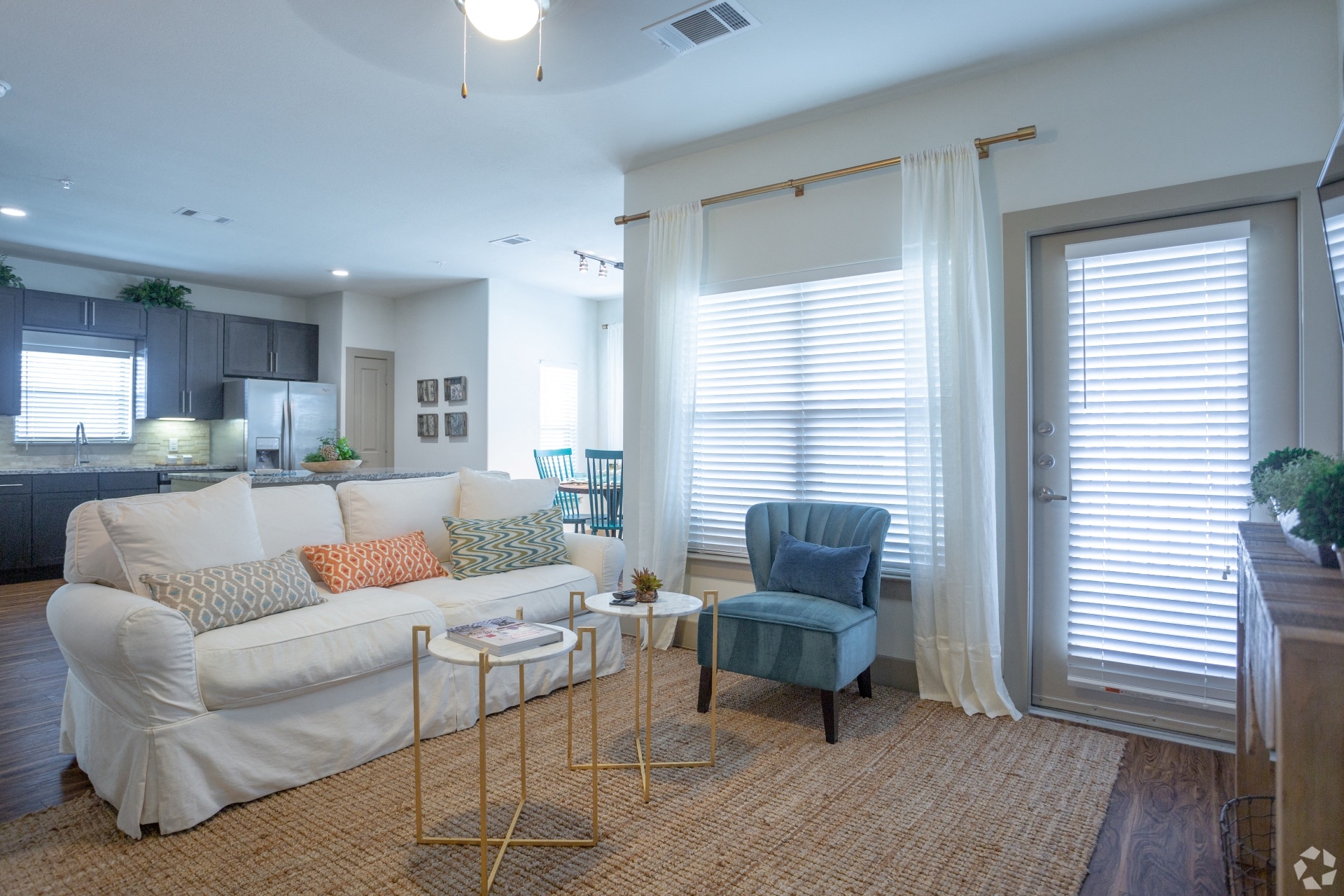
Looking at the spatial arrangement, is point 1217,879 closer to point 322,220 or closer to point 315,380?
point 322,220

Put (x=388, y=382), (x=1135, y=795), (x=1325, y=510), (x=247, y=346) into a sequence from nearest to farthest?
(x=1325, y=510), (x=1135, y=795), (x=247, y=346), (x=388, y=382)

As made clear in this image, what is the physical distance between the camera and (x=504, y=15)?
7.98 feet

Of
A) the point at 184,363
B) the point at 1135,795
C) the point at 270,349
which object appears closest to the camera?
the point at 1135,795

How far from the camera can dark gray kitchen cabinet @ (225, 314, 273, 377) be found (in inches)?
296

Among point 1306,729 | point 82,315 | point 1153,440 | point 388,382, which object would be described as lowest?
point 1306,729

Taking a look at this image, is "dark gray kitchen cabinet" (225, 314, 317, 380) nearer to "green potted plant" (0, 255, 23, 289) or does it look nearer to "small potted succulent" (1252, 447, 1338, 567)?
"green potted plant" (0, 255, 23, 289)

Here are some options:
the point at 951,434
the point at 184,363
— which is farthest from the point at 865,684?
the point at 184,363

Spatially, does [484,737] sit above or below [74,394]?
below

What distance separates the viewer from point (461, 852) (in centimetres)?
204

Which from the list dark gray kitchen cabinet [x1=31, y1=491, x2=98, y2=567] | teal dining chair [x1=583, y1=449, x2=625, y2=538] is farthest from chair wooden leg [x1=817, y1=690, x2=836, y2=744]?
dark gray kitchen cabinet [x1=31, y1=491, x2=98, y2=567]

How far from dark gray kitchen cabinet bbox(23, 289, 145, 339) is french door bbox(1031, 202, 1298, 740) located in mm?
7420

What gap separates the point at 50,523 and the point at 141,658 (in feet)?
17.4

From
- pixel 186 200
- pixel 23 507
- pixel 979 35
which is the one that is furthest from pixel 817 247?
pixel 23 507

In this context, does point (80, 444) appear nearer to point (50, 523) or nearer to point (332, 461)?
point (50, 523)
